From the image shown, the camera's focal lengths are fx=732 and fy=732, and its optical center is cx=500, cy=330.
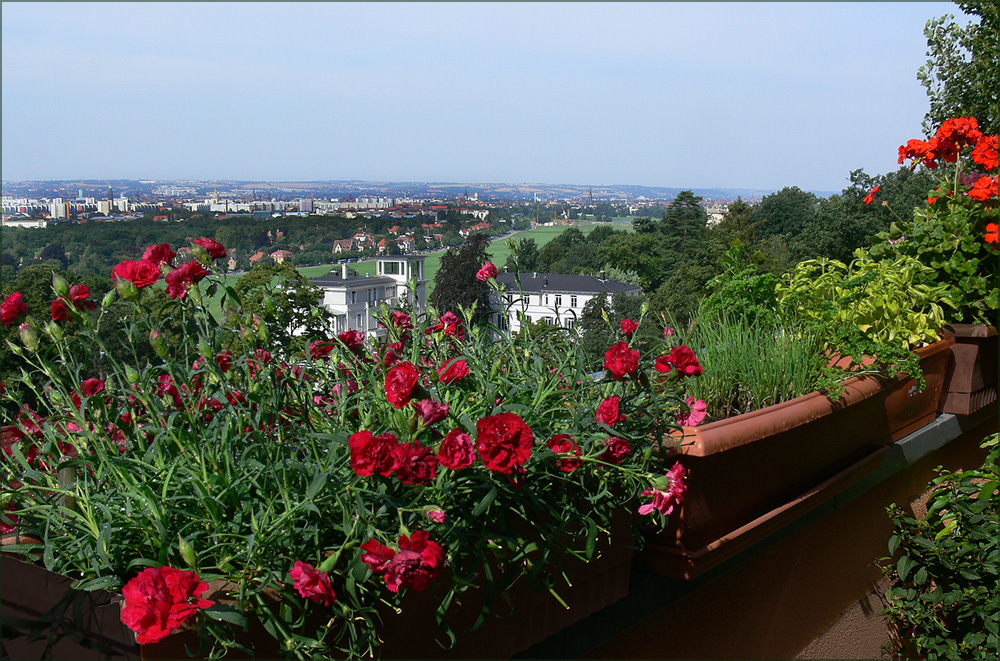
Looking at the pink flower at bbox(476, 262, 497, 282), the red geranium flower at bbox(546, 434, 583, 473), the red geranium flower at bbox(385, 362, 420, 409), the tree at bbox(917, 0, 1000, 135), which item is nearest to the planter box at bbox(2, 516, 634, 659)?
the red geranium flower at bbox(546, 434, 583, 473)

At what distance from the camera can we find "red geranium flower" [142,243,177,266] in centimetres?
101

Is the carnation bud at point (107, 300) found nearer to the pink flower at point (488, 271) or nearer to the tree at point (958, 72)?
the pink flower at point (488, 271)

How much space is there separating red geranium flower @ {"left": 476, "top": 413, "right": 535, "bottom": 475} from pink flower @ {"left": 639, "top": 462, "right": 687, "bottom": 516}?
1.05ft

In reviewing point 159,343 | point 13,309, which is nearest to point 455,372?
point 159,343

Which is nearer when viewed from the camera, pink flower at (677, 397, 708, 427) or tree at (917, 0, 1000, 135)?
pink flower at (677, 397, 708, 427)

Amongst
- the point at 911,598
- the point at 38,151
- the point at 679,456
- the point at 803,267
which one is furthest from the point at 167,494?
the point at 38,151

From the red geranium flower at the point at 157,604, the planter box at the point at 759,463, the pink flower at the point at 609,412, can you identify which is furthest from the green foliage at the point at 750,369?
the red geranium flower at the point at 157,604

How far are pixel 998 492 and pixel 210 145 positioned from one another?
152 inches

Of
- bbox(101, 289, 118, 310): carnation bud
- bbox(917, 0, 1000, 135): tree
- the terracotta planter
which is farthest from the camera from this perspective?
bbox(917, 0, 1000, 135): tree

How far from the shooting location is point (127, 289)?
93 centimetres

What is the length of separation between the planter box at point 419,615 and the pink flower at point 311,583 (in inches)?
4.1

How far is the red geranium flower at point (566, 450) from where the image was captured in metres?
0.88

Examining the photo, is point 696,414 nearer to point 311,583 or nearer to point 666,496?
point 666,496

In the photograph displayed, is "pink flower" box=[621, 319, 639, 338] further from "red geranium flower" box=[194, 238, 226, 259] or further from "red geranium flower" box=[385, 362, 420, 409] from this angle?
"red geranium flower" box=[194, 238, 226, 259]
